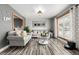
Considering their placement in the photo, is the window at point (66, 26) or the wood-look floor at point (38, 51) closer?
the wood-look floor at point (38, 51)

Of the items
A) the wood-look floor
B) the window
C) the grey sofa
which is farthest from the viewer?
the window

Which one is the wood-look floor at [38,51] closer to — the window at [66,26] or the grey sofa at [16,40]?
the grey sofa at [16,40]

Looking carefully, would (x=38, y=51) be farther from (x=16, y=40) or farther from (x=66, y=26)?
(x=66, y=26)

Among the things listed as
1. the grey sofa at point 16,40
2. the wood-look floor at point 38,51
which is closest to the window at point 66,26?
the wood-look floor at point 38,51

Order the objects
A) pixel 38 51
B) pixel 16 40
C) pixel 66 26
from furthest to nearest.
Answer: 1. pixel 66 26
2. pixel 16 40
3. pixel 38 51

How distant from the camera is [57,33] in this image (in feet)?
28.9

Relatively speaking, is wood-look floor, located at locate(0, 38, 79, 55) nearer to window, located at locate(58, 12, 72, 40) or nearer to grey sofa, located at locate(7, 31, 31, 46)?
grey sofa, located at locate(7, 31, 31, 46)

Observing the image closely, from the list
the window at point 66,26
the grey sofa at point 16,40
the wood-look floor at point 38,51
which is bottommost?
the wood-look floor at point 38,51

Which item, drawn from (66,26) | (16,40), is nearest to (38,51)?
(16,40)

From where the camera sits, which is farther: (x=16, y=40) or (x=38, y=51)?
(x=16, y=40)

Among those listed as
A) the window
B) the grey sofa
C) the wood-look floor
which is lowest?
the wood-look floor

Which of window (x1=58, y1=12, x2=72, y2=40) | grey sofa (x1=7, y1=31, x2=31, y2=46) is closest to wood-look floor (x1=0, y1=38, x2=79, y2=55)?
grey sofa (x1=7, y1=31, x2=31, y2=46)

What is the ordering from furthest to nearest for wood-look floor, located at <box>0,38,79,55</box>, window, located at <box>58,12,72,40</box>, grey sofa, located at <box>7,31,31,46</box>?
1. window, located at <box>58,12,72,40</box>
2. grey sofa, located at <box>7,31,31,46</box>
3. wood-look floor, located at <box>0,38,79,55</box>
